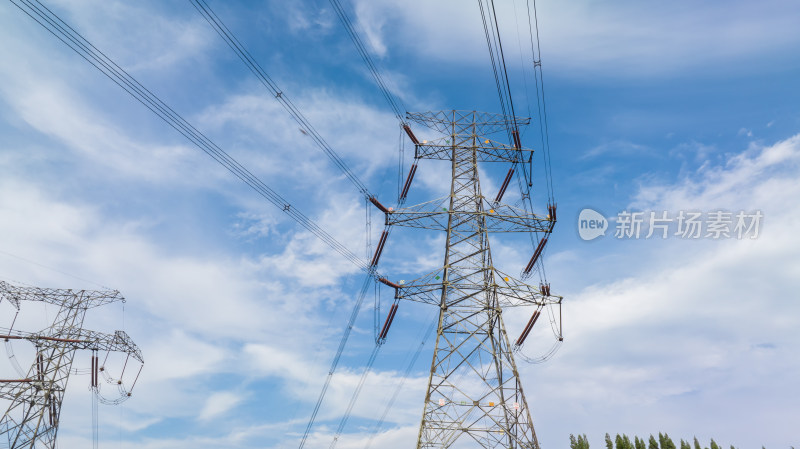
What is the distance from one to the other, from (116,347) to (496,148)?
41.7 metres

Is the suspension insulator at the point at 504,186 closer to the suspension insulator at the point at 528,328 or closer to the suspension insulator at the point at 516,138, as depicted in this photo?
the suspension insulator at the point at 516,138

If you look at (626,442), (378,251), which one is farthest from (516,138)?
(626,442)

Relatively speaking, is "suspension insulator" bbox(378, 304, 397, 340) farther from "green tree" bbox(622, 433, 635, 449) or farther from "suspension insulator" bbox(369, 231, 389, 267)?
"green tree" bbox(622, 433, 635, 449)

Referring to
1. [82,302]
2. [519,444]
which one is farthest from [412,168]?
[82,302]

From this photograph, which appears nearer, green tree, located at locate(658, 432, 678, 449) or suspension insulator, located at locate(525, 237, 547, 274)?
suspension insulator, located at locate(525, 237, 547, 274)

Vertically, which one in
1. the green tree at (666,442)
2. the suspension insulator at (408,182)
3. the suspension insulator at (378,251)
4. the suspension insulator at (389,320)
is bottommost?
the green tree at (666,442)

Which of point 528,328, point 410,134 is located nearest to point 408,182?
point 410,134

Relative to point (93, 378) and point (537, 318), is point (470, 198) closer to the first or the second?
point (537, 318)

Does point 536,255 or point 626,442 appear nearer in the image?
point 536,255

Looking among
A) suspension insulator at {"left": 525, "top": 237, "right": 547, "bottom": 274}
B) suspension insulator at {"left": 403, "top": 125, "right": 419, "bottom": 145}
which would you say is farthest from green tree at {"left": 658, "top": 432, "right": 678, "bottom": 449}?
suspension insulator at {"left": 403, "top": 125, "right": 419, "bottom": 145}

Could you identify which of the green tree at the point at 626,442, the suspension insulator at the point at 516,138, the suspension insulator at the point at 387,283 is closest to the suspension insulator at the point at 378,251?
the suspension insulator at the point at 387,283

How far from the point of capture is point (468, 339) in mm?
28406

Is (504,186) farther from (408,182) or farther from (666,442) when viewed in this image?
(666,442)

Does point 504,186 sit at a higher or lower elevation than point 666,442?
higher
